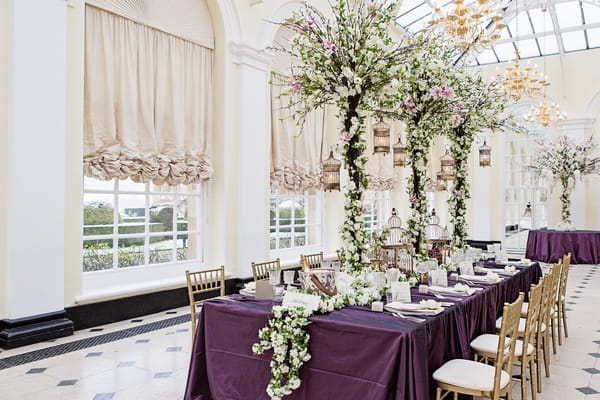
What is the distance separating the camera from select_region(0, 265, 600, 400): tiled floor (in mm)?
3574

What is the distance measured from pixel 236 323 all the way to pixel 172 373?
1291 millimetres

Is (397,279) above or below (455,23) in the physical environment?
below

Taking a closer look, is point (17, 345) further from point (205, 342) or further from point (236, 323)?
point (236, 323)

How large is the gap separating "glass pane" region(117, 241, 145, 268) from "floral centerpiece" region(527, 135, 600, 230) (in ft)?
33.1

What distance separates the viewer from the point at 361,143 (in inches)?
143

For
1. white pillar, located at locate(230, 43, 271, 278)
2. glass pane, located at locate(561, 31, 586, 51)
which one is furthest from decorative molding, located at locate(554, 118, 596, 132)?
white pillar, located at locate(230, 43, 271, 278)

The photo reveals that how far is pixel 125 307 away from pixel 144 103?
2479 mm

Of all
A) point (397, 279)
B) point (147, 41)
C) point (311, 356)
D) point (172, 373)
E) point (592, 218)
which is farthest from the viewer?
point (592, 218)

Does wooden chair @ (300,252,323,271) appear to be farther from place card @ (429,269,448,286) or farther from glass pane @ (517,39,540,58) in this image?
glass pane @ (517,39,540,58)

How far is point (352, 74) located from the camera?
3.38 meters

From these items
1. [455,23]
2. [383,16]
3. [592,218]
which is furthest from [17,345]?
[592,218]

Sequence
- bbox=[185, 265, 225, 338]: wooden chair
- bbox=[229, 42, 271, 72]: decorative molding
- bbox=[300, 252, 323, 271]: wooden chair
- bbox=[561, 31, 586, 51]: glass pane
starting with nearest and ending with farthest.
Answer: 1. bbox=[185, 265, 225, 338]: wooden chair
2. bbox=[300, 252, 323, 271]: wooden chair
3. bbox=[229, 42, 271, 72]: decorative molding
4. bbox=[561, 31, 586, 51]: glass pane

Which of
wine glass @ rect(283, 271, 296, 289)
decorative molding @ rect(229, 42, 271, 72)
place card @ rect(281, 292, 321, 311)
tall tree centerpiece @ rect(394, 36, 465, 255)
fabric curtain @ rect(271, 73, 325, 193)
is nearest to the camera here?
place card @ rect(281, 292, 321, 311)

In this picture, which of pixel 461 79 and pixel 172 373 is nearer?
pixel 172 373
